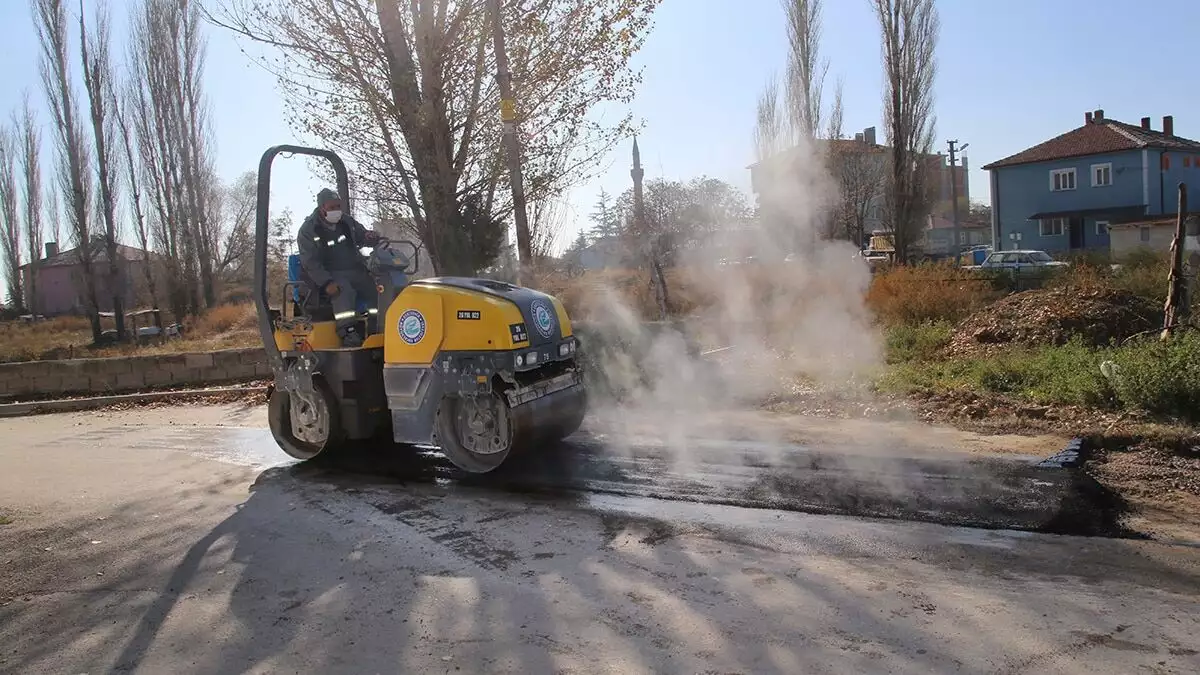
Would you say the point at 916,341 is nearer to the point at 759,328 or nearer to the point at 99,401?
the point at 759,328

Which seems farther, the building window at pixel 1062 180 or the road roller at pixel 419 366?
the building window at pixel 1062 180

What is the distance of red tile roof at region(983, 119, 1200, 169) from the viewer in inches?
1590

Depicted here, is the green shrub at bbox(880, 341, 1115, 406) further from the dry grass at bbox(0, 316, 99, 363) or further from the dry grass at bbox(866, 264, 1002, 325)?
the dry grass at bbox(0, 316, 99, 363)

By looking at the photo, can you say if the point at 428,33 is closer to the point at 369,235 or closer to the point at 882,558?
the point at 369,235

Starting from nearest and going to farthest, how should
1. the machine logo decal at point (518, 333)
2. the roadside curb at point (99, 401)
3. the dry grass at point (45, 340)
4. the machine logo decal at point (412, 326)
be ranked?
the machine logo decal at point (518, 333) < the machine logo decal at point (412, 326) < the roadside curb at point (99, 401) < the dry grass at point (45, 340)

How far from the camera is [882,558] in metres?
4.73

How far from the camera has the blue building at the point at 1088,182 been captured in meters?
40.0


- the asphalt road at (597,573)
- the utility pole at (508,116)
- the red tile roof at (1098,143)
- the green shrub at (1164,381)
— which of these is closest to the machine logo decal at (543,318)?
the asphalt road at (597,573)

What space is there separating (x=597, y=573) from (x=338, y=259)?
14.5 feet

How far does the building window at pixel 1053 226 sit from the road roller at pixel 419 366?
42344 mm

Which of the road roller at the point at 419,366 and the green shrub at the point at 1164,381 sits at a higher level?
the road roller at the point at 419,366

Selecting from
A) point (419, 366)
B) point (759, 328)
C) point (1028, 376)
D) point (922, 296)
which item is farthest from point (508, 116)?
point (922, 296)

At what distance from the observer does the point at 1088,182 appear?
41750 mm

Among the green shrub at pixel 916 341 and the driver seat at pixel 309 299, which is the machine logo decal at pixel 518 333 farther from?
the green shrub at pixel 916 341
